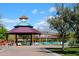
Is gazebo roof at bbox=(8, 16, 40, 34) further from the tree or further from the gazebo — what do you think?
the tree

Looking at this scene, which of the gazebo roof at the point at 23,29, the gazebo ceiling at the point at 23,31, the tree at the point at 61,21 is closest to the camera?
the tree at the point at 61,21

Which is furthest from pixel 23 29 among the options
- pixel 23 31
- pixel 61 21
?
pixel 61 21

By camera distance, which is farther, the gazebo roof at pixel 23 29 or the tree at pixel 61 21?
the gazebo roof at pixel 23 29

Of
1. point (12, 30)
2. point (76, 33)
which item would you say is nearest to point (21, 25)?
point (12, 30)

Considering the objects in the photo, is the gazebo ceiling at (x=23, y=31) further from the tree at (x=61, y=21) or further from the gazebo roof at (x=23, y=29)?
the tree at (x=61, y=21)

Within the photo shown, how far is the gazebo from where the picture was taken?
21.3 meters

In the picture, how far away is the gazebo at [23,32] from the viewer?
21.3m

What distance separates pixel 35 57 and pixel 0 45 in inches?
271

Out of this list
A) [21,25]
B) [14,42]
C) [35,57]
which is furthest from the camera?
[14,42]

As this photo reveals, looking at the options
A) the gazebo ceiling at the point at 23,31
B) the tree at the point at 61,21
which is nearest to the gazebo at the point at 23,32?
the gazebo ceiling at the point at 23,31

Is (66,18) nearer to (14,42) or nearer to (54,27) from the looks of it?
(54,27)

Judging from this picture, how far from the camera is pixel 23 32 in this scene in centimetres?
2277

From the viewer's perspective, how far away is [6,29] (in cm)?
2075

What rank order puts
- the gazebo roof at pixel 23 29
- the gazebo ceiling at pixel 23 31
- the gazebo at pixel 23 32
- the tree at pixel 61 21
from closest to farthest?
1. the tree at pixel 61 21
2. the gazebo at pixel 23 32
3. the gazebo roof at pixel 23 29
4. the gazebo ceiling at pixel 23 31
